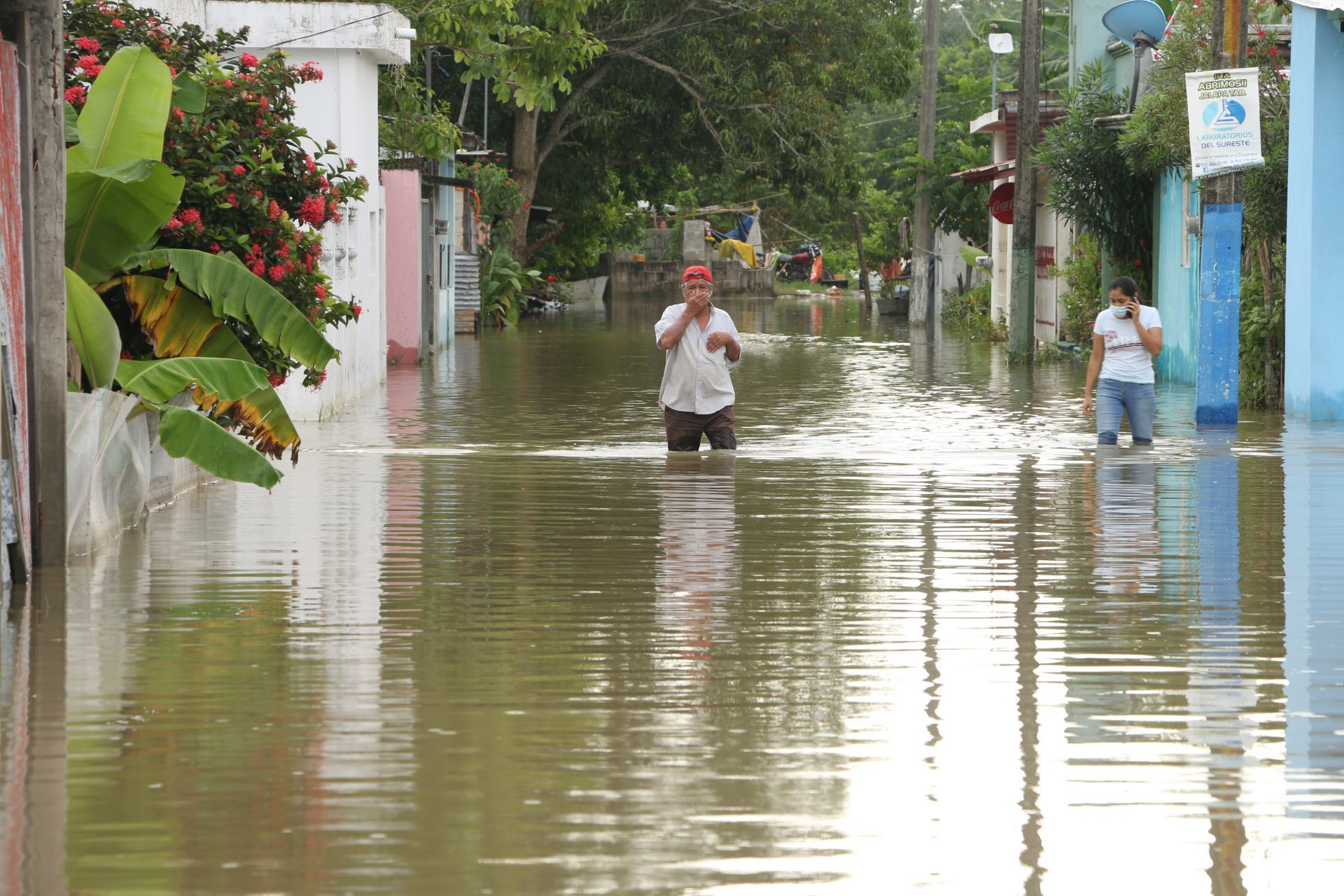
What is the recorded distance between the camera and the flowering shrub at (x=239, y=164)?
11.5 metres

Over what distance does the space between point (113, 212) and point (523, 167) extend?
3297 cm

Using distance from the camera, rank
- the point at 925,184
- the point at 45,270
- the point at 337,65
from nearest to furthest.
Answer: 1. the point at 45,270
2. the point at 337,65
3. the point at 925,184

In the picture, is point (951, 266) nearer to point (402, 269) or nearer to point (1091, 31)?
point (1091, 31)

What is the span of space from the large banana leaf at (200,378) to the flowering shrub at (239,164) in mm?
1437

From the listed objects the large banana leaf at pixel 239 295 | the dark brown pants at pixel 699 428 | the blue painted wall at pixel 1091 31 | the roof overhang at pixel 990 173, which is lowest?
the dark brown pants at pixel 699 428

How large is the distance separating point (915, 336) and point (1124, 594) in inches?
1051

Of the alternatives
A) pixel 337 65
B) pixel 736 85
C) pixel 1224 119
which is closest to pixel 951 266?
pixel 736 85

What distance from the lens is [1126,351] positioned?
14.2 meters

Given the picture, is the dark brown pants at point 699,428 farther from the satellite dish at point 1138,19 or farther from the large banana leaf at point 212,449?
the satellite dish at point 1138,19

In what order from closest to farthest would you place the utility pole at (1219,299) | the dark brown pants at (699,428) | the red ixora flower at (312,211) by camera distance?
the red ixora flower at (312,211)
the dark brown pants at (699,428)
the utility pole at (1219,299)

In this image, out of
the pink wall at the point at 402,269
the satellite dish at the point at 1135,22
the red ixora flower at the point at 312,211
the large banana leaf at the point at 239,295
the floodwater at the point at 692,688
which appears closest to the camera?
the floodwater at the point at 692,688

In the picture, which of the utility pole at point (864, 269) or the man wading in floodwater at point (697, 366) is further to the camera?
the utility pole at point (864, 269)

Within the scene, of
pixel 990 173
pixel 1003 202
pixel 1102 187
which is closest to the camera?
pixel 1102 187

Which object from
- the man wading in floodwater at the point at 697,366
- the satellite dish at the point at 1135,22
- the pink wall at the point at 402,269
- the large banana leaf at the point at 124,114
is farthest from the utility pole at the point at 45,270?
the satellite dish at the point at 1135,22
